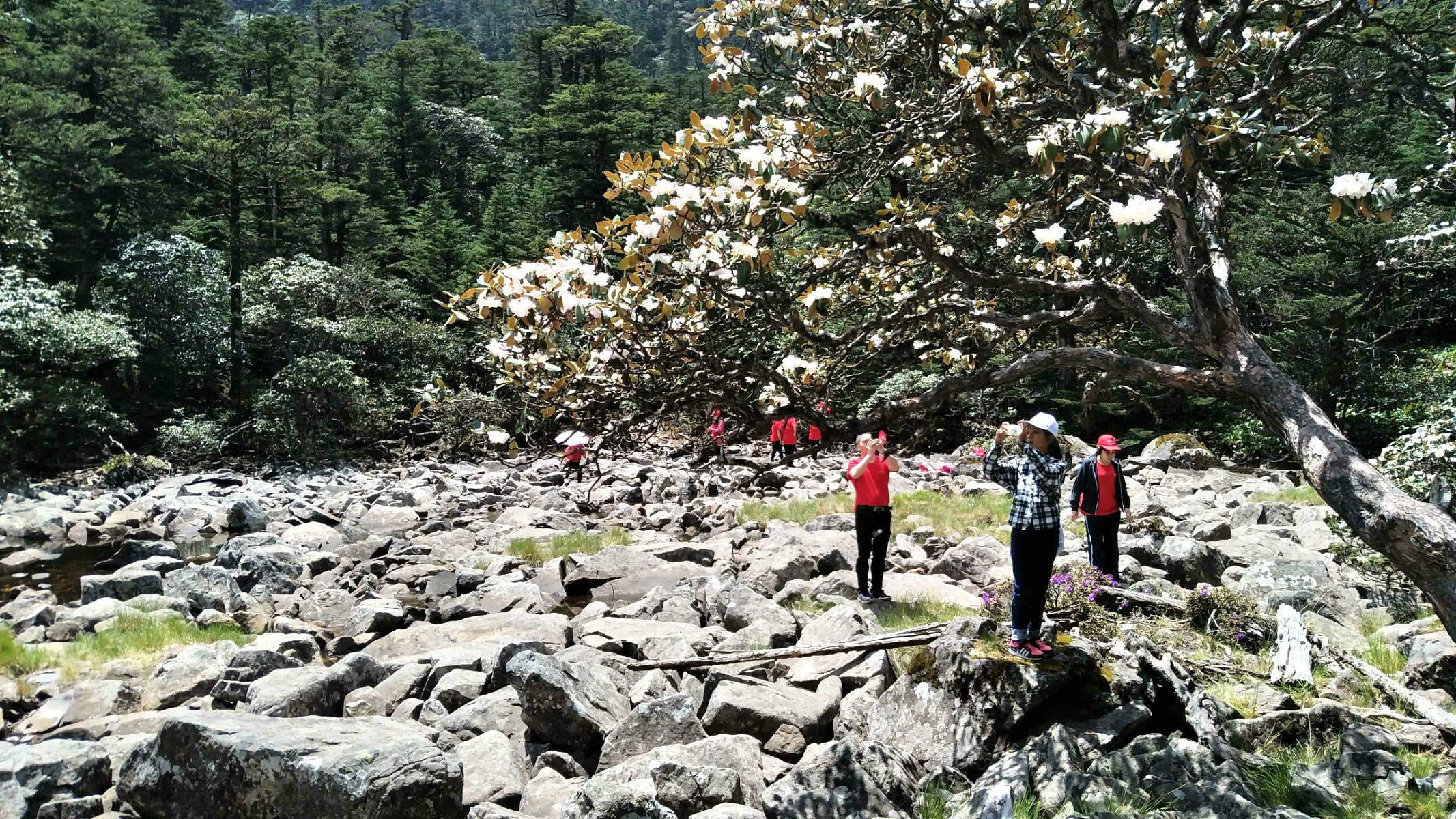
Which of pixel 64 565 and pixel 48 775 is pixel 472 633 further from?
pixel 64 565

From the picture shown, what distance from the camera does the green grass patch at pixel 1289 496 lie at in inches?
611

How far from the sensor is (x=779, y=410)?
496cm

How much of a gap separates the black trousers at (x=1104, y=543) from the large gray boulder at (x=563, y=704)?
17.9ft

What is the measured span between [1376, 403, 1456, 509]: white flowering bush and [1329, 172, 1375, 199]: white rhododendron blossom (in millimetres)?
6030

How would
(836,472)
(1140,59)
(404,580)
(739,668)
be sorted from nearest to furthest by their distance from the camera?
(1140,59), (739,668), (404,580), (836,472)

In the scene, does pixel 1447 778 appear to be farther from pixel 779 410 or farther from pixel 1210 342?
pixel 779 410

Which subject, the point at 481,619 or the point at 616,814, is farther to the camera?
the point at 481,619

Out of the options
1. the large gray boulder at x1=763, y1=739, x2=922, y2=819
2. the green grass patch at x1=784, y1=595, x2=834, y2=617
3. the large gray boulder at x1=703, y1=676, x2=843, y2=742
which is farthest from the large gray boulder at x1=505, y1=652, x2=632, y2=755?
the green grass patch at x1=784, y1=595, x2=834, y2=617

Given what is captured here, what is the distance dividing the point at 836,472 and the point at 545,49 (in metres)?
53.3

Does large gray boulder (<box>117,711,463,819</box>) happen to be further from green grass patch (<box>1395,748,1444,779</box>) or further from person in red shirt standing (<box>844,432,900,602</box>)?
green grass patch (<box>1395,748,1444,779</box>)

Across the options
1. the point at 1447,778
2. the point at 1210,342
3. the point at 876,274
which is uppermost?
the point at 876,274

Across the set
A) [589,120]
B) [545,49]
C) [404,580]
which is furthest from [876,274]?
[545,49]

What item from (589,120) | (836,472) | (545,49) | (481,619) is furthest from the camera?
(545,49)

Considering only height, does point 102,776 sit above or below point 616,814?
below
